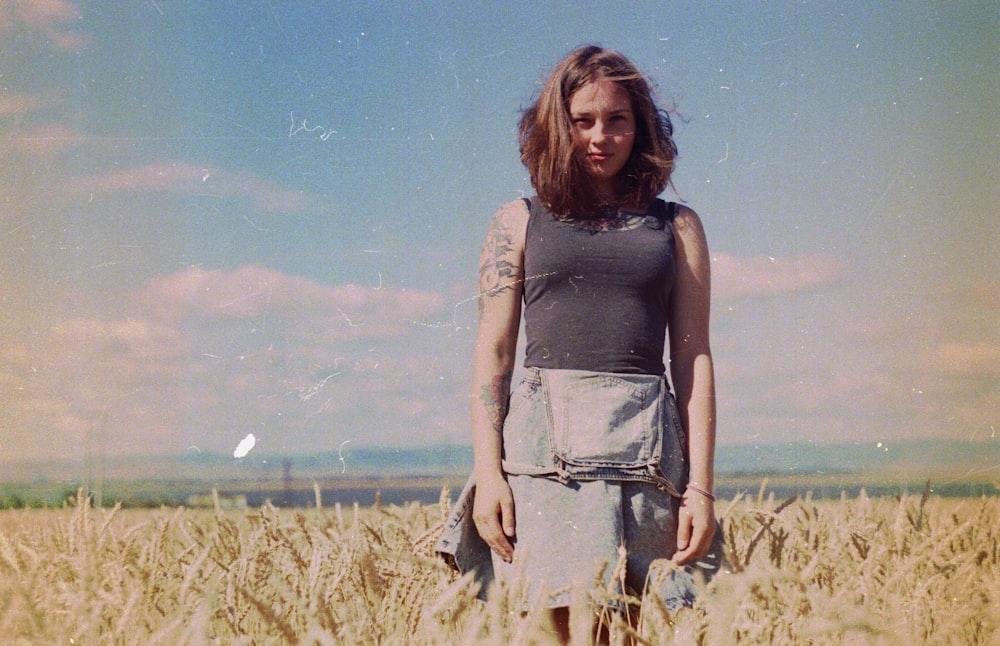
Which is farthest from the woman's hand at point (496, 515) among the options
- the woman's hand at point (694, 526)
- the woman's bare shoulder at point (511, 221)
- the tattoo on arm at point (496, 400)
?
the woman's bare shoulder at point (511, 221)

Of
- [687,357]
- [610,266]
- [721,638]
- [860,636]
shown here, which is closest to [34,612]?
[721,638]

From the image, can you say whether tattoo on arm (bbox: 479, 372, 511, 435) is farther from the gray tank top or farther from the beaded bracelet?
the beaded bracelet

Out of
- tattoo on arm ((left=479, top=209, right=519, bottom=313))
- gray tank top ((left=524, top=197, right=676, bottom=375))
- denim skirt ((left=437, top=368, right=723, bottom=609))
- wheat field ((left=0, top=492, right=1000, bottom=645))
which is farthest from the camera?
tattoo on arm ((left=479, top=209, right=519, bottom=313))

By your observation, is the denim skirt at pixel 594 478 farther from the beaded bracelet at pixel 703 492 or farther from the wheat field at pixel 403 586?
the wheat field at pixel 403 586

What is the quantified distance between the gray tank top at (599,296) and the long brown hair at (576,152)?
3.2 inches

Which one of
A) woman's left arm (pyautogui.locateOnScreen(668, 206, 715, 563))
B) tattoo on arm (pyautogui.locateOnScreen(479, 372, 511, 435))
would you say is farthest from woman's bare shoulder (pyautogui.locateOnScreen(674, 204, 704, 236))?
tattoo on arm (pyautogui.locateOnScreen(479, 372, 511, 435))

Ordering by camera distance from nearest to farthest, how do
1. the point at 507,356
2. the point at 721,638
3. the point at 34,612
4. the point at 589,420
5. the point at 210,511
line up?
the point at 721,638
the point at 34,612
the point at 589,420
the point at 507,356
the point at 210,511

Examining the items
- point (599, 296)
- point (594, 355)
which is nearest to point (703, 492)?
point (594, 355)

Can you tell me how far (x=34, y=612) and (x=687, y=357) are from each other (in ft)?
6.09

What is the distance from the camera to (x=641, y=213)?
109 inches

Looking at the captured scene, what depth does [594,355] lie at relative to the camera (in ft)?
8.54

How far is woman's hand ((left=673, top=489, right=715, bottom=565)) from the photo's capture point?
102 inches

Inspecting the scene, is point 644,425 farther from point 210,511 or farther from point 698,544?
point 210,511

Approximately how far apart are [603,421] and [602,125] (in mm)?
850
